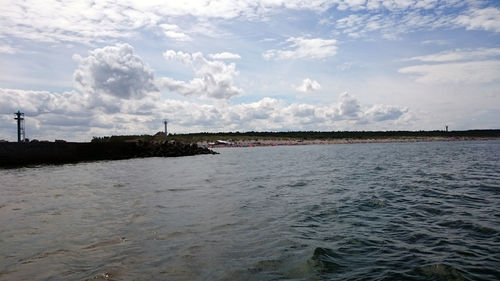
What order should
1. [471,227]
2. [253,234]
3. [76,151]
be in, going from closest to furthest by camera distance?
[253,234] → [471,227] → [76,151]

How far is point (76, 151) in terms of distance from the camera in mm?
46688

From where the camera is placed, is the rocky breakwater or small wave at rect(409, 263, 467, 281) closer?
small wave at rect(409, 263, 467, 281)

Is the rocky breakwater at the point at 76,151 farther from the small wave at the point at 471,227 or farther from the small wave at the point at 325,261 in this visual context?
the small wave at the point at 471,227

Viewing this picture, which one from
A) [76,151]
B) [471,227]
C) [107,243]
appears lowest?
[471,227]

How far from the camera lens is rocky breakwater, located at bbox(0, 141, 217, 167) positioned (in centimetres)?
3919

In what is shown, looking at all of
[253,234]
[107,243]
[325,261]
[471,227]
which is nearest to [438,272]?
[325,261]

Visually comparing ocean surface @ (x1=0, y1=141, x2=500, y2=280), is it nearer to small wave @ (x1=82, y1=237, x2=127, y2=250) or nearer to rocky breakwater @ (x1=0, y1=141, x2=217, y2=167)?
small wave @ (x1=82, y1=237, x2=127, y2=250)

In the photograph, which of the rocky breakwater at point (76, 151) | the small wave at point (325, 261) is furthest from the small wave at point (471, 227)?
the rocky breakwater at point (76, 151)

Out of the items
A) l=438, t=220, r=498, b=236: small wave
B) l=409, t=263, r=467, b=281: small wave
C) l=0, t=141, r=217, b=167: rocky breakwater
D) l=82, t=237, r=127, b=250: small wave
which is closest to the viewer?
l=409, t=263, r=467, b=281: small wave

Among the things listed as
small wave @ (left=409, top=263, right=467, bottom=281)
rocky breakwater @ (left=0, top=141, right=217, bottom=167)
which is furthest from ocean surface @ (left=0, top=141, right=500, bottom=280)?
rocky breakwater @ (left=0, top=141, right=217, bottom=167)

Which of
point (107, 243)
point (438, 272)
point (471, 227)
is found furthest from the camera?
point (471, 227)

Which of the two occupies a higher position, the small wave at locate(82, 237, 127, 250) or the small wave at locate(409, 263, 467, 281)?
A: the small wave at locate(82, 237, 127, 250)

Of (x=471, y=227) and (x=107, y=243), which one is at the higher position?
(x=107, y=243)

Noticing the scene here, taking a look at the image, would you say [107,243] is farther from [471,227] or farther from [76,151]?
[76,151]
